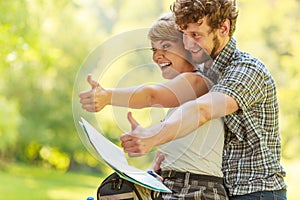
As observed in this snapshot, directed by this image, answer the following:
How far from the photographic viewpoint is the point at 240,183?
1656mm

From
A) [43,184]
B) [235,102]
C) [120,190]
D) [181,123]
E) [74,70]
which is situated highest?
[74,70]

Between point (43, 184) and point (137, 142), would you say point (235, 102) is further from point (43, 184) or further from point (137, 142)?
point (43, 184)

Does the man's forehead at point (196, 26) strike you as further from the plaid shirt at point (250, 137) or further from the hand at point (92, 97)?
the hand at point (92, 97)

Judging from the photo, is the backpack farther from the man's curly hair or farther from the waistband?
the man's curly hair

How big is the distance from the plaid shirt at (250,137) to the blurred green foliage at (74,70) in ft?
20.7

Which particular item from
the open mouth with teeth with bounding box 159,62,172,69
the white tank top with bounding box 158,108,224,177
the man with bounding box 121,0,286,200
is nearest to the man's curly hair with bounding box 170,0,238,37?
the man with bounding box 121,0,286,200

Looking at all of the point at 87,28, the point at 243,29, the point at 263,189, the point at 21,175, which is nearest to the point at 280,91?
the point at 243,29

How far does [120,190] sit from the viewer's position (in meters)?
1.57

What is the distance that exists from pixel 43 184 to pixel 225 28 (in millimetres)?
13139

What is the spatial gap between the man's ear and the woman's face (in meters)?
0.11

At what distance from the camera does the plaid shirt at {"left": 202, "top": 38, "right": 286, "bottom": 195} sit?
5.31 ft

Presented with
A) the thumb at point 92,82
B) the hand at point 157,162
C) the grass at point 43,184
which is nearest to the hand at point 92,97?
the thumb at point 92,82

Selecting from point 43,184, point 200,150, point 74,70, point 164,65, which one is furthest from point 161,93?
point 43,184

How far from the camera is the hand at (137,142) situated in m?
1.29
